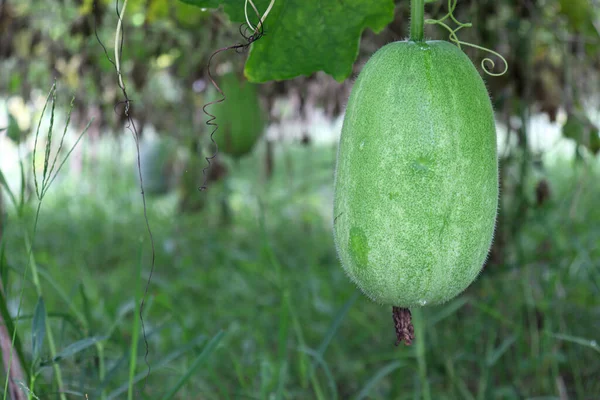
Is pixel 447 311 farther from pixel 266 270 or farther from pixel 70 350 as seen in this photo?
pixel 266 270

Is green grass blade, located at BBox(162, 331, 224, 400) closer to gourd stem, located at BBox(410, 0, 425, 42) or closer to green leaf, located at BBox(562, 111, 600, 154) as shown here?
gourd stem, located at BBox(410, 0, 425, 42)

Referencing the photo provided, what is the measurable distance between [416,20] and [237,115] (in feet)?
6.73

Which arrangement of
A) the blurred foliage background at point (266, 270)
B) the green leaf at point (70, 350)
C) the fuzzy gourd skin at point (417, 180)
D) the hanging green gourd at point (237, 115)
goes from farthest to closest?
the hanging green gourd at point (237, 115) < the blurred foliage background at point (266, 270) < the green leaf at point (70, 350) < the fuzzy gourd skin at point (417, 180)

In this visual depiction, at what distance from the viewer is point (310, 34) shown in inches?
48.1

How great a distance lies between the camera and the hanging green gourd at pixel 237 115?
3008 mm

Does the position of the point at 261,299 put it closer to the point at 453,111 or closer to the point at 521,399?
the point at 521,399

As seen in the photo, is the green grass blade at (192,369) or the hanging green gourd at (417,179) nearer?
the hanging green gourd at (417,179)

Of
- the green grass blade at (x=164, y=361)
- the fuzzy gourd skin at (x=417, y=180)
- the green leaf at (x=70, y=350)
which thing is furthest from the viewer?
the green grass blade at (x=164, y=361)

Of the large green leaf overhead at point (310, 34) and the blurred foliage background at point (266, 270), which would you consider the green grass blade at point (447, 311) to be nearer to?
the blurred foliage background at point (266, 270)

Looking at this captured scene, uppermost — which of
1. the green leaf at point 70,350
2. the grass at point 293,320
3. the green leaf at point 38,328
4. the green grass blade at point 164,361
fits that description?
the green leaf at point 38,328

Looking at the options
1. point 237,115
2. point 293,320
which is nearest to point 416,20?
point 293,320

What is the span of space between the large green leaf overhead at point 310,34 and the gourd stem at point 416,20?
0.17 m

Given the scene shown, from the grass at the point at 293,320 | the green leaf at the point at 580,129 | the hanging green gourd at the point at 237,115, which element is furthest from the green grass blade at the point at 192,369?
the hanging green gourd at the point at 237,115

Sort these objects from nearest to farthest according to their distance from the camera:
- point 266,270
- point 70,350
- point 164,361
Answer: point 70,350, point 164,361, point 266,270
